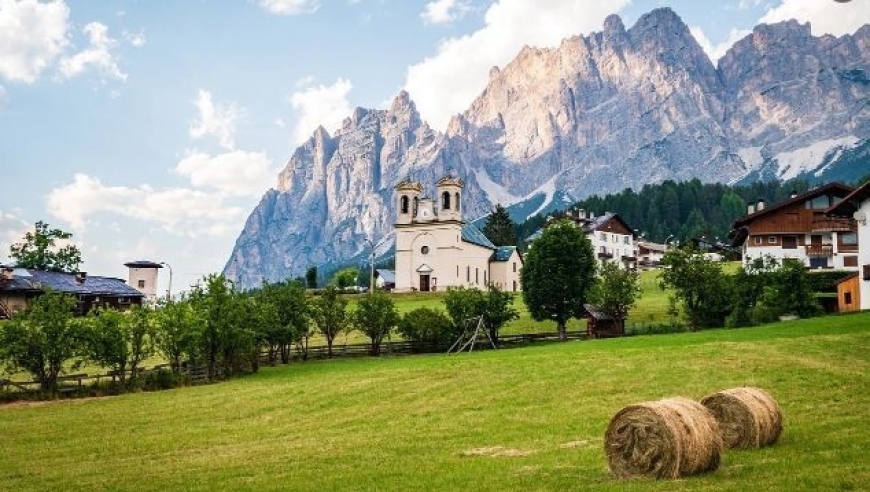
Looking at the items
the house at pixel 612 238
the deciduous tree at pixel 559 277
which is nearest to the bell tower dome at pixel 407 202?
the house at pixel 612 238


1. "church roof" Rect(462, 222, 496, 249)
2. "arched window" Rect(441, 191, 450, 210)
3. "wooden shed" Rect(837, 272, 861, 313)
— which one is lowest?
"wooden shed" Rect(837, 272, 861, 313)

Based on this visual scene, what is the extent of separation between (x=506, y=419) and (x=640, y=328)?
4084 centimetres

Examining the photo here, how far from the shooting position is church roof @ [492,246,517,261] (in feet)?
360

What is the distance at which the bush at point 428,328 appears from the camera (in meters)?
59.1

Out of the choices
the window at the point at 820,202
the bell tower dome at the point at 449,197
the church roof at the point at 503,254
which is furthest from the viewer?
the church roof at the point at 503,254

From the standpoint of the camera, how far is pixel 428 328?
2327 inches

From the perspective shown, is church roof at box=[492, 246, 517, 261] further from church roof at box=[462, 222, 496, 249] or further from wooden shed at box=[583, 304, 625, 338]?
wooden shed at box=[583, 304, 625, 338]

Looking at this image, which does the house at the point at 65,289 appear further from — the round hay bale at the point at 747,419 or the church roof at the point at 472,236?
the round hay bale at the point at 747,419

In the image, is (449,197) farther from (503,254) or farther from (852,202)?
(852,202)

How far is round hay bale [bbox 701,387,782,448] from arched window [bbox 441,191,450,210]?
288ft

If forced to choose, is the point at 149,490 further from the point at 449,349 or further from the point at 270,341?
the point at 449,349

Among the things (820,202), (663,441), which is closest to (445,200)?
(820,202)

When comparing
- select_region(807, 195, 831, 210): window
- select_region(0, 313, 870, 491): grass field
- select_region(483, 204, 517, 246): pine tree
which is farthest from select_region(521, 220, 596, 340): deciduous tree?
select_region(483, 204, 517, 246): pine tree

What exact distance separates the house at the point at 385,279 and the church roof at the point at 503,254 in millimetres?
18914
